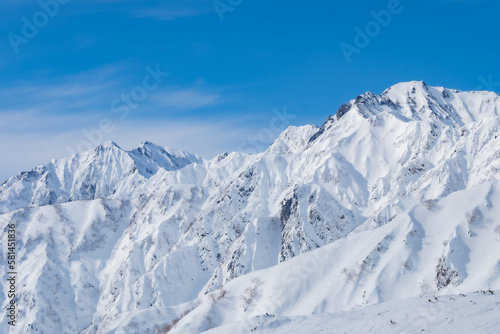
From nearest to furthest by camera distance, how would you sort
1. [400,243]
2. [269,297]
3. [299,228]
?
[269,297], [400,243], [299,228]

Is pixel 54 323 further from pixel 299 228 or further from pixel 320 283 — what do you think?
pixel 320 283

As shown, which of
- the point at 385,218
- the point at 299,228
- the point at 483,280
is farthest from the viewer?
the point at 299,228

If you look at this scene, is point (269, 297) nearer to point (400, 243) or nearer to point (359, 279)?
point (359, 279)

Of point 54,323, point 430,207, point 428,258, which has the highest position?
point 430,207

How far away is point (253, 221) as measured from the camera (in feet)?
635

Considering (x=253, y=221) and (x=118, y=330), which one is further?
(x=253, y=221)

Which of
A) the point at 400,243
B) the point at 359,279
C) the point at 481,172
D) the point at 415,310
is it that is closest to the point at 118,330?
the point at 359,279

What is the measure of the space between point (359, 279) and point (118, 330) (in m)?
45.8

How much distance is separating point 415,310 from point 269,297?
224 ft

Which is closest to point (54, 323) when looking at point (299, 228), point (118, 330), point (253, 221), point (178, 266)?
point (178, 266)

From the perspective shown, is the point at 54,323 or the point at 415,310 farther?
the point at 54,323

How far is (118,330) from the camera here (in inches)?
4109

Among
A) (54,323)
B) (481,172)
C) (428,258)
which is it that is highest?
(481,172)

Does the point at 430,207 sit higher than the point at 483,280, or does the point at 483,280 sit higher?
the point at 430,207
